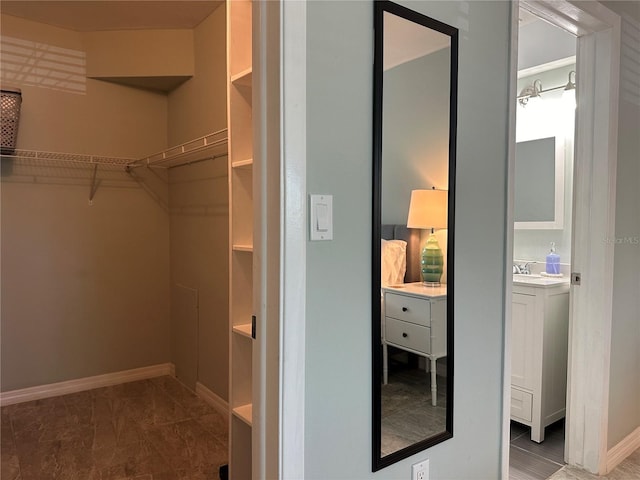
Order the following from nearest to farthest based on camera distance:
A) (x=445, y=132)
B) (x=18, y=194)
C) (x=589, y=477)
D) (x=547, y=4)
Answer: (x=445, y=132) < (x=547, y=4) < (x=589, y=477) < (x=18, y=194)

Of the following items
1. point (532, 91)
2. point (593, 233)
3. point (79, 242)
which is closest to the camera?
point (593, 233)

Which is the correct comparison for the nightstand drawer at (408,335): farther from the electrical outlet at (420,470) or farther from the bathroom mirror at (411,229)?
the electrical outlet at (420,470)

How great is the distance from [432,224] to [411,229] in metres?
0.10

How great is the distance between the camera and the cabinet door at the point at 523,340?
2.59m

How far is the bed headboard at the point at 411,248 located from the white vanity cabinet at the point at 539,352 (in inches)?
53.4

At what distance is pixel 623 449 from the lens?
245 cm

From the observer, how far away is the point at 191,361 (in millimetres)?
3367

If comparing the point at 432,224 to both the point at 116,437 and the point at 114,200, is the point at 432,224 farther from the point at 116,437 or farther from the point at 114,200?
the point at 114,200

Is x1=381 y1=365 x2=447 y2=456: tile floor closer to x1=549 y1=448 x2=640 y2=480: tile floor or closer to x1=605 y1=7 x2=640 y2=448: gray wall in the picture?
x1=549 y1=448 x2=640 y2=480: tile floor

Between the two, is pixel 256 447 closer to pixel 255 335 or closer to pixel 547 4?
pixel 255 335

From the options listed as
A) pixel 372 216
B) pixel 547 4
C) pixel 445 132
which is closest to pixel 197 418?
pixel 372 216

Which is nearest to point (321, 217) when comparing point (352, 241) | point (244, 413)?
point (352, 241)

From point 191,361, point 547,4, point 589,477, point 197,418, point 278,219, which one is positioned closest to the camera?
point 278,219

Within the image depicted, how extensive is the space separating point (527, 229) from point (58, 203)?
132 inches
